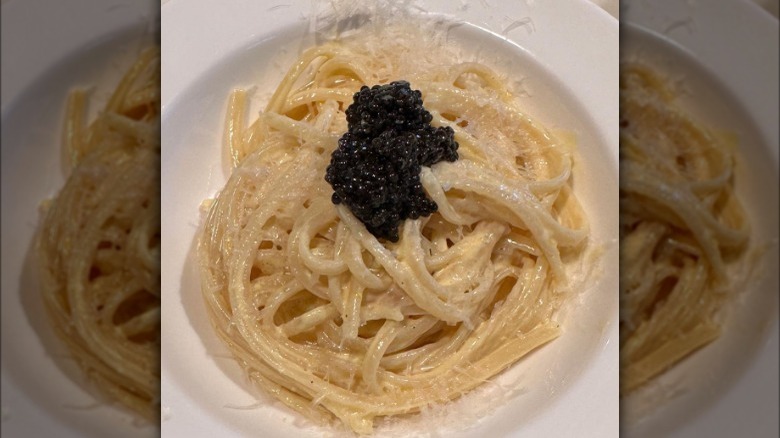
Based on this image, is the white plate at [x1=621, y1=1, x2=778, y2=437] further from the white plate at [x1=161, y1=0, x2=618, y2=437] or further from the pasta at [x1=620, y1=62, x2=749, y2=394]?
the white plate at [x1=161, y1=0, x2=618, y2=437]

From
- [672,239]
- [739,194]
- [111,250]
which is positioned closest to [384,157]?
[111,250]

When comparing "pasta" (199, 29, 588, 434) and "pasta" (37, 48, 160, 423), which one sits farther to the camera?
"pasta" (199, 29, 588, 434)

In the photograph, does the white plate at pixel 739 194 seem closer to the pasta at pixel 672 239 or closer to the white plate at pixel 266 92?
the pasta at pixel 672 239

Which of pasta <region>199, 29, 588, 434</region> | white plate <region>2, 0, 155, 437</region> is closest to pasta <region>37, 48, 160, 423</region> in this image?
white plate <region>2, 0, 155, 437</region>

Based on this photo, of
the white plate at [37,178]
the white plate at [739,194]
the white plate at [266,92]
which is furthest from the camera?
the white plate at [266,92]

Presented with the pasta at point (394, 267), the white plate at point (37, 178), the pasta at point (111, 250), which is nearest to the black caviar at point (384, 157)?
the pasta at point (394, 267)

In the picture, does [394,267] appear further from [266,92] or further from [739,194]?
[739,194]

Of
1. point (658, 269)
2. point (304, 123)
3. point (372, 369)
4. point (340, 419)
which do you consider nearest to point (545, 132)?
point (658, 269)
